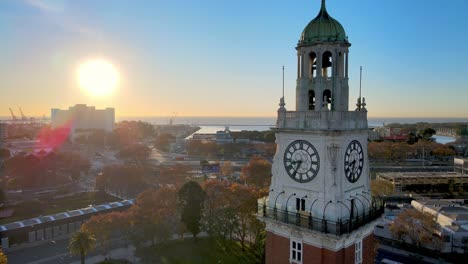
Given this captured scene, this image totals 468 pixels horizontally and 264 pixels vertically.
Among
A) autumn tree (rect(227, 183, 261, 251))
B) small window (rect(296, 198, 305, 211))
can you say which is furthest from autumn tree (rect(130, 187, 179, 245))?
small window (rect(296, 198, 305, 211))

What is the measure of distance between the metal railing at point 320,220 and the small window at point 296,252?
3.32 feet

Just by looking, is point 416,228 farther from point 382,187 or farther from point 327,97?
point 327,97

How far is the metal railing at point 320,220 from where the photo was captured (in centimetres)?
1485

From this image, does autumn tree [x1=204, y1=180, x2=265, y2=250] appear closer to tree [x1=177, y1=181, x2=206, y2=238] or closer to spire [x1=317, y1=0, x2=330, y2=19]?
tree [x1=177, y1=181, x2=206, y2=238]

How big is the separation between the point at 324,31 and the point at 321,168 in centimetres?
635

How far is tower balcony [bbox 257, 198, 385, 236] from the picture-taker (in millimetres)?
14859

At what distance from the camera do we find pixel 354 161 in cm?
1655

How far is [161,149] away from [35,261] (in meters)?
119

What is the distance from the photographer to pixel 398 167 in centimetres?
10062

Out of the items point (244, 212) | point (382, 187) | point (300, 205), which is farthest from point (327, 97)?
point (382, 187)

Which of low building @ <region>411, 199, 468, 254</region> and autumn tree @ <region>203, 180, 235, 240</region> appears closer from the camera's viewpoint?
autumn tree @ <region>203, 180, 235, 240</region>

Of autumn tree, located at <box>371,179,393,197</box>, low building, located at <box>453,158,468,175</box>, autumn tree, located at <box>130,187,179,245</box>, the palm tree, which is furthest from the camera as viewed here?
low building, located at <box>453,158,468,175</box>

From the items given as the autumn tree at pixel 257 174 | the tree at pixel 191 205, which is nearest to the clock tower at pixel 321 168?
the tree at pixel 191 205

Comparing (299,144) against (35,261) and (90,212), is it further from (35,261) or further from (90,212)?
(90,212)
